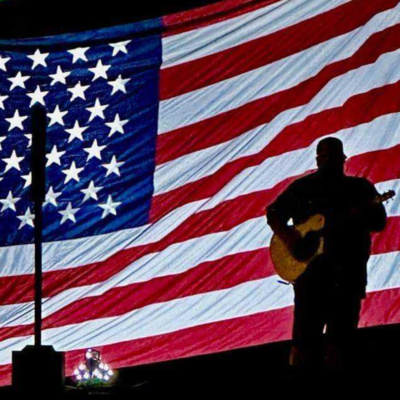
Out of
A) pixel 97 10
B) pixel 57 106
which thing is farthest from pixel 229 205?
pixel 97 10

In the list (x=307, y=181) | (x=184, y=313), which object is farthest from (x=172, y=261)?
(x=307, y=181)

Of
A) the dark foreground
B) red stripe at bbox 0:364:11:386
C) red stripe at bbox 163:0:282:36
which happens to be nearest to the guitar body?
the dark foreground

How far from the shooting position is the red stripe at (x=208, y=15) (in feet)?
22.6

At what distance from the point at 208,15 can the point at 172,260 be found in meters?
1.94

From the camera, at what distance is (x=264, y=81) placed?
6.62 meters

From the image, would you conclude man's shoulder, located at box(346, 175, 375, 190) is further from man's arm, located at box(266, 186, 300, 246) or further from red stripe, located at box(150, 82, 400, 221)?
red stripe, located at box(150, 82, 400, 221)

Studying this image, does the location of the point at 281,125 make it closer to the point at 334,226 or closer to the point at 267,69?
the point at 267,69

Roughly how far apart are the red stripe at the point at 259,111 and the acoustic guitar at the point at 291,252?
→ 160 centimetres

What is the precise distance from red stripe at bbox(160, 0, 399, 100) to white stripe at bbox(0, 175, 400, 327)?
121 cm

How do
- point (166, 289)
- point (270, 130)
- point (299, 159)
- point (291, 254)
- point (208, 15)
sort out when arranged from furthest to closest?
point (208, 15), point (166, 289), point (270, 130), point (299, 159), point (291, 254)

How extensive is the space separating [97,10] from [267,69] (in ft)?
6.16

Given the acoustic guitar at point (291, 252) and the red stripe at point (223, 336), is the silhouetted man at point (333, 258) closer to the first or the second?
the acoustic guitar at point (291, 252)

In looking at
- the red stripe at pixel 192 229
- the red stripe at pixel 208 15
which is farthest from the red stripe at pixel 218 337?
the red stripe at pixel 208 15

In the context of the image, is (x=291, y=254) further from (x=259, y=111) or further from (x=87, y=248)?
(x=87, y=248)
